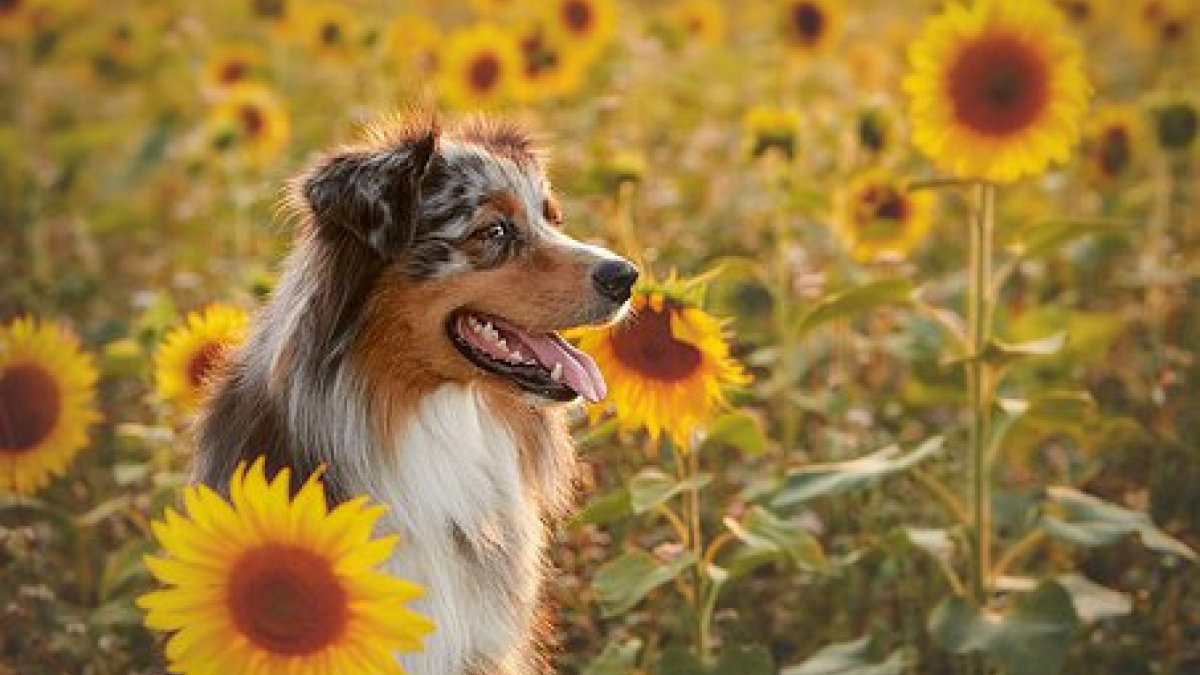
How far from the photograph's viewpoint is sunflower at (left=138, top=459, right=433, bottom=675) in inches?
108

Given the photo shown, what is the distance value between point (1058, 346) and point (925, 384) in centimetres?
100

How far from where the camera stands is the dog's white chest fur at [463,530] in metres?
3.59

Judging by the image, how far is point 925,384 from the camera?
5.33 m

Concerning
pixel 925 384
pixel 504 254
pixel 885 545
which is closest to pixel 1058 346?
pixel 885 545

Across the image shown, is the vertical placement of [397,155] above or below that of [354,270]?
above

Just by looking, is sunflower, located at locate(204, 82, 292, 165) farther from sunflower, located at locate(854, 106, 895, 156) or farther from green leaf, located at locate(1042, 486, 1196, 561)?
green leaf, located at locate(1042, 486, 1196, 561)

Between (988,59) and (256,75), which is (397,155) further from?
(256,75)

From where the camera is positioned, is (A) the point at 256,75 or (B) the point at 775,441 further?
(A) the point at 256,75

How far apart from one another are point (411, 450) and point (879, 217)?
2299 mm

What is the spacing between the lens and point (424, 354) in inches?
140

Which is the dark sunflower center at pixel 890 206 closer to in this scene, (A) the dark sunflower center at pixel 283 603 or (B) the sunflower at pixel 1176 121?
(B) the sunflower at pixel 1176 121

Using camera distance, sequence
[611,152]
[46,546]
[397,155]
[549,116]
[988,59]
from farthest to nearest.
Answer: [549,116]
[611,152]
[46,546]
[988,59]
[397,155]

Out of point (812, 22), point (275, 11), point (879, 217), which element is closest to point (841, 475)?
point (879, 217)

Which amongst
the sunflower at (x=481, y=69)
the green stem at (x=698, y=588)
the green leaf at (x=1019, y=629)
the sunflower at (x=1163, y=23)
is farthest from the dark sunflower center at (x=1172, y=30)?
the green stem at (x=698, y=588)
